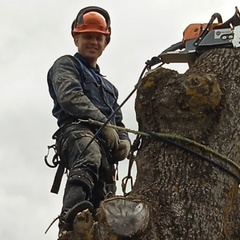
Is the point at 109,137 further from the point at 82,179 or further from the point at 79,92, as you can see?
the point at 82,179

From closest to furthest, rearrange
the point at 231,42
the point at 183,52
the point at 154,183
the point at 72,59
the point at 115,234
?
the point at 115,234, the point at 154,183, the point at 231,42, the point at 183,52, the point at 72,59

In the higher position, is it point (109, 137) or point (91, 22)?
point (91, 22)

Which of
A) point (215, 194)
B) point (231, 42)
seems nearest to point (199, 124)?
point (215, 194)

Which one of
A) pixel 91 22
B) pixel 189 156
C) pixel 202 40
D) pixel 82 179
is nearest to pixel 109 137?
pixel 82 179

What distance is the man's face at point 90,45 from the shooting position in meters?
5.37

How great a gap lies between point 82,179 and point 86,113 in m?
0.51

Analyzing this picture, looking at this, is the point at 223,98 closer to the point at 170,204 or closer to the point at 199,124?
the point at 199,124

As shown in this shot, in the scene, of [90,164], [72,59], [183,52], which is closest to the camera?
[183,52]

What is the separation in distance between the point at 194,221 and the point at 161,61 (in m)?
1.34

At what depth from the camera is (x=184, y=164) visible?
3.16 metres

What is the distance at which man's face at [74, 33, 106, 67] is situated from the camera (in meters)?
5.37

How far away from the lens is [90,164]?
15.0 ft

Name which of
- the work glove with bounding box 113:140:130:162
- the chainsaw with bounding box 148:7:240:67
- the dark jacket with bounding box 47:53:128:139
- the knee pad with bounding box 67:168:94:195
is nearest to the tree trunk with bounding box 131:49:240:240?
the chainsaw with bounding box 148:7:240:67

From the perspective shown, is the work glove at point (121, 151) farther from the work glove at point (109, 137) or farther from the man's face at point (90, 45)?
the man's face at point (90, 45)
